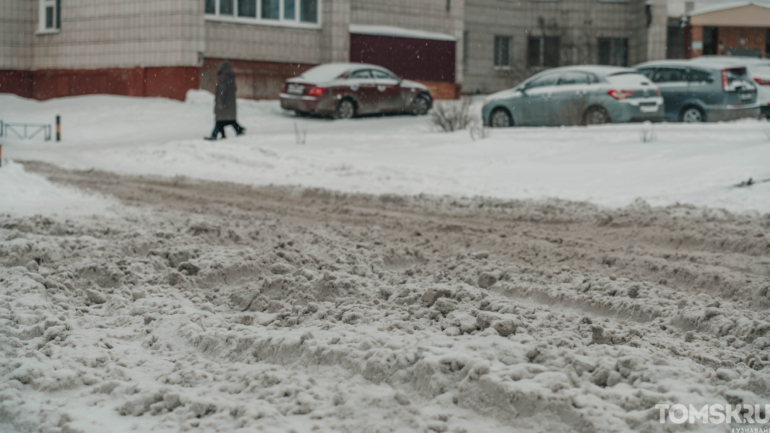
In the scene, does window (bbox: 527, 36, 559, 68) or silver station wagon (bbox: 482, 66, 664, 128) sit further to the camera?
window (bbox: 527, 36, 559, 68)

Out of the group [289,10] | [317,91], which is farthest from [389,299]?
[289,10]

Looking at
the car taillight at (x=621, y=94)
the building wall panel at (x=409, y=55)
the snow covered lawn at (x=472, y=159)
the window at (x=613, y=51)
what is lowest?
the snow covered lawn at (x=472, y=159)

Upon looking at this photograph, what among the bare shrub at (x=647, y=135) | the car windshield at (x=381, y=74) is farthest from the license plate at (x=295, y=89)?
the bare shrub at (x=647, y=135)

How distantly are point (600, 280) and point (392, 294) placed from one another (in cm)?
139

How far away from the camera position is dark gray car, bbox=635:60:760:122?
16969 mm

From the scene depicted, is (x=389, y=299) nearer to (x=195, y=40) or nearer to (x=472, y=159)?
(x=472, y=159)

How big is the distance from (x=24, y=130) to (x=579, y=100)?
12685mm

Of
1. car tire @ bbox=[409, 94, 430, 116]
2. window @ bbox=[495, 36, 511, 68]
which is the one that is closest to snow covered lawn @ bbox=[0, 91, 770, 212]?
car tire @ bbox=[409, 94, 430, 116]

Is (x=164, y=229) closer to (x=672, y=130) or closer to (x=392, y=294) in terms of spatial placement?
(x=392, y=294)

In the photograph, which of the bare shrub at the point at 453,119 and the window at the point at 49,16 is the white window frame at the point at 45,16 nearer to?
the window at the point at 49,16

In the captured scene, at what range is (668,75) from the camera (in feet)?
58.5

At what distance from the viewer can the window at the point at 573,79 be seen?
16922 millimetres

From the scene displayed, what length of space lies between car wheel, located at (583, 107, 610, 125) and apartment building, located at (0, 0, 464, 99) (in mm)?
10496

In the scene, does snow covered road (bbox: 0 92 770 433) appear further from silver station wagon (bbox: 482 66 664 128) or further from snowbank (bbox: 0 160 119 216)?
silver station wagon (bbox: 482 66 664 128)
